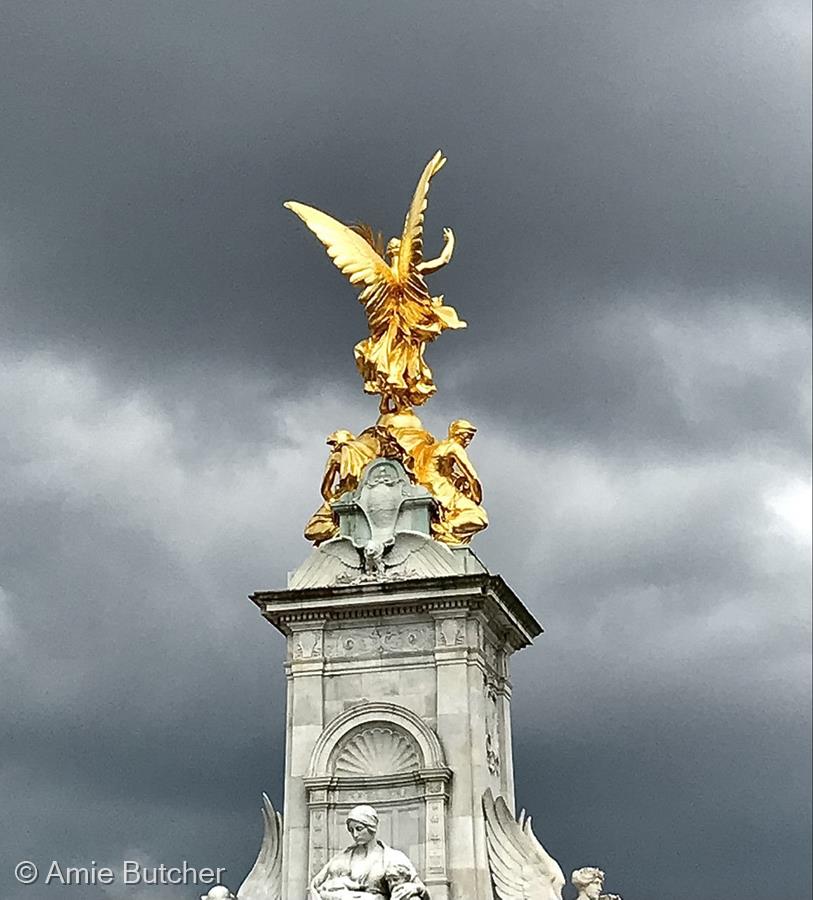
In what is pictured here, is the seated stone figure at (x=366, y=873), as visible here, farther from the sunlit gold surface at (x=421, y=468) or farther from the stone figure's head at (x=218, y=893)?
the sunlit gold surface at (x=421, y=468)

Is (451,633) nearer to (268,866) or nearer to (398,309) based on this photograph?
(268,866)

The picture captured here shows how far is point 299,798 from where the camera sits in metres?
25.0

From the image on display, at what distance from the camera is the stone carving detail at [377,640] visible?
82.8 ft

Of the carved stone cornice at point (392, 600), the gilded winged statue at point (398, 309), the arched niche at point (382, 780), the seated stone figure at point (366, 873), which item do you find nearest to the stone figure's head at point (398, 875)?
the seated stone figure at point (366, 873)

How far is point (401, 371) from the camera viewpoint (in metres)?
27.0

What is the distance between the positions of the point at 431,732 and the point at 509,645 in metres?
2.69

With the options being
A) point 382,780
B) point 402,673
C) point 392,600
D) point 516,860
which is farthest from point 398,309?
point 516,860

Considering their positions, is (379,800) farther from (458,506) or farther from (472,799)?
(458,506)

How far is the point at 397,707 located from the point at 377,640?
3.46 ft

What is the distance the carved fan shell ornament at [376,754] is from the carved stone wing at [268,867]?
4.29 ft

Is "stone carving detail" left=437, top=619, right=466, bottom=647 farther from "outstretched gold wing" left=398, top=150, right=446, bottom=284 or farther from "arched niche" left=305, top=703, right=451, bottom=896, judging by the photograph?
"outstretched gold wing" left=398, top=150, right=446, bottom=284

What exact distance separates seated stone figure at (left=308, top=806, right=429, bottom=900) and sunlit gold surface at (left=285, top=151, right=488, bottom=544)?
5285 mm

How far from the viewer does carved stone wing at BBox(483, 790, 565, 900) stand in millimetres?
23859

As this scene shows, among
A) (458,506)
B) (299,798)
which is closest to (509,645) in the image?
(458,506)
